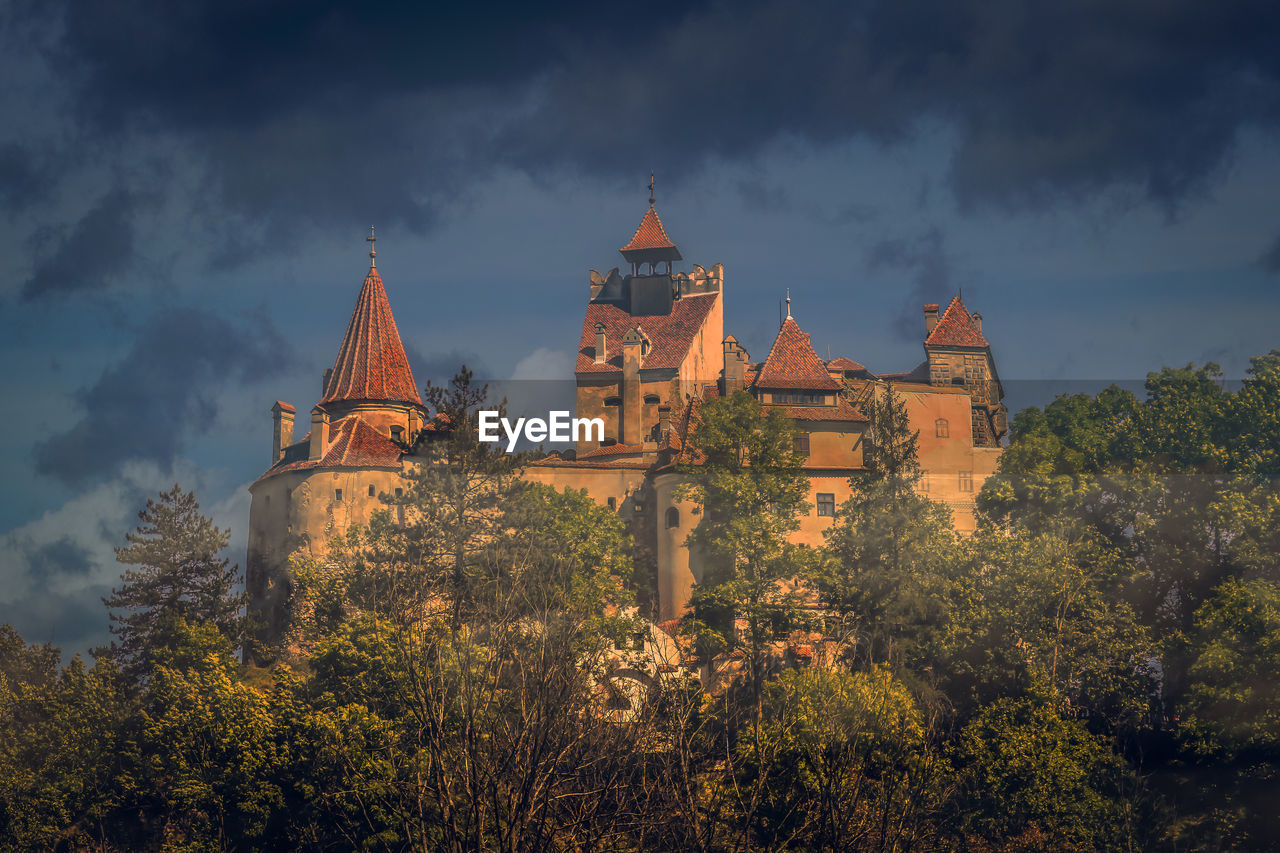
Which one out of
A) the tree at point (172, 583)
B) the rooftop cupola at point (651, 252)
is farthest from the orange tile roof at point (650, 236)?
the tree at point (172, 583)

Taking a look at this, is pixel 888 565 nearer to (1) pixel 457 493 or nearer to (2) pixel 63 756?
(1) pixel 457 493

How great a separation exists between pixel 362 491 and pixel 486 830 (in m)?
37.7

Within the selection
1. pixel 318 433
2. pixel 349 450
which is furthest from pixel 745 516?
pixel 318 433

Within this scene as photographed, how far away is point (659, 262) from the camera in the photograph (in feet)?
299

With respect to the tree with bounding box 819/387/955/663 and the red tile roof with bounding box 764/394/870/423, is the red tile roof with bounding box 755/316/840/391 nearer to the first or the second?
the red tile roof with bounding box 764/394/870/423

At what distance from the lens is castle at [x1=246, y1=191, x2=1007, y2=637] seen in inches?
2881

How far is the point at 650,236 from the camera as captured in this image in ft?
305

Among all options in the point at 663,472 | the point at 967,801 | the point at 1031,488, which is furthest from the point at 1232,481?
the point at 663,472

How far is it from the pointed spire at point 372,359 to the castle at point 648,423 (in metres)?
0.10

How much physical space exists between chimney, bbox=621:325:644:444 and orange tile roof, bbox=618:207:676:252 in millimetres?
9947

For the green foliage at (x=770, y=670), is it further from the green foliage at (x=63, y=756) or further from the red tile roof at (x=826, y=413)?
the red tile roof at (x=826, y=413)

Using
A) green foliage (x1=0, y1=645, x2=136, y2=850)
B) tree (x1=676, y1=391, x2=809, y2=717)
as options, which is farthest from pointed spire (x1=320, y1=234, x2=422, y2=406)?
green foliage (x1=0, y1=645, x2=136, y2=850)

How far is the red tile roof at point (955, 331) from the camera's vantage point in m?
86.9

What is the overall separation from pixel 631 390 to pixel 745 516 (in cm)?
1553
